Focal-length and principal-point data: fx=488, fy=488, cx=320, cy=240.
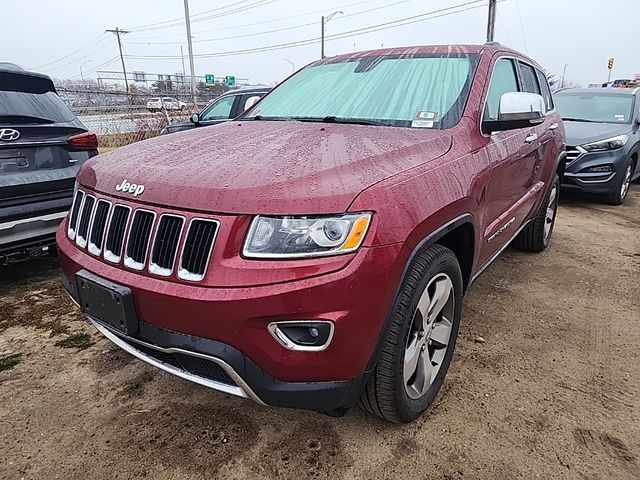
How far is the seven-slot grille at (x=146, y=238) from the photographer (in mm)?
1747

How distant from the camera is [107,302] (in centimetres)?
193

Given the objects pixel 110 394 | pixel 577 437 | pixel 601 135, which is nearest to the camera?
pixel 577 437

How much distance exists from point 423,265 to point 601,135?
614 centimetres

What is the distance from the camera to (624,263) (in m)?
4.55

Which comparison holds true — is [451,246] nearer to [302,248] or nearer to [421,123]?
[421,123]

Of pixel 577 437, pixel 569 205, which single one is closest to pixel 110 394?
pixel 577 437

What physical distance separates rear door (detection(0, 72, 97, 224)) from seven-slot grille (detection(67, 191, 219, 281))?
4.64 ft

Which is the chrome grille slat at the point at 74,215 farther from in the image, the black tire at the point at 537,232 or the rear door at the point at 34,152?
the black tire at the point at 537,232

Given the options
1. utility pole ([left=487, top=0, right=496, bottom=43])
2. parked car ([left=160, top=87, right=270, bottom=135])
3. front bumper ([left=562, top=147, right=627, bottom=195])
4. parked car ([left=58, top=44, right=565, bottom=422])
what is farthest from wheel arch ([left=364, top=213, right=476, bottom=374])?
utility pole ([left=487, top=0, right=496, bottom=43])

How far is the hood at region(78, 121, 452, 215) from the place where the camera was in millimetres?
1725

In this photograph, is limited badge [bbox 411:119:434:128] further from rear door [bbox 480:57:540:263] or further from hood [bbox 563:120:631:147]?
hood [bbox 563:120:631:147]

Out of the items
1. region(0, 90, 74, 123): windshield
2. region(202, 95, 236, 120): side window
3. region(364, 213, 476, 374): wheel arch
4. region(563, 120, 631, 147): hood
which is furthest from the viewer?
region(202, 95, 236, 120): side window

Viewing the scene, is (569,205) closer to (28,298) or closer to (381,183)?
(381,183)

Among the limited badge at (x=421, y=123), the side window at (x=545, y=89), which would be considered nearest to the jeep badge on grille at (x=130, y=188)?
the limited badge at (x=421, y=123)
